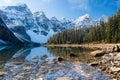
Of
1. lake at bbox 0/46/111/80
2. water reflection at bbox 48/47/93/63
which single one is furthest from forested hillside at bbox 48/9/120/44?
lake at bbox 0/46/111/80

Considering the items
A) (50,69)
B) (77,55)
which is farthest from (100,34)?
(50,69)

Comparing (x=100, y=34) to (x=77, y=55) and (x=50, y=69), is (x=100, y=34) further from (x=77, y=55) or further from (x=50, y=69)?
(x=50, y=69)

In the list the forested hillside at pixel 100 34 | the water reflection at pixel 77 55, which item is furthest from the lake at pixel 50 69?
the forested hillside at pixel 100 34

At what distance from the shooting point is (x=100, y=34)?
418 feet

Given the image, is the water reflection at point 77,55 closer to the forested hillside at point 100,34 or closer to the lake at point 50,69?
the lake at point 50,69

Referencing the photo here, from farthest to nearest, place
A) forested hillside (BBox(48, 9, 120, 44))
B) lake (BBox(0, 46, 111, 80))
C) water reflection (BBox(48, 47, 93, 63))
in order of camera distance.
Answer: forested hillside (BBox(48, 9, 120, 44)) < water reflection (BBox(48, 47, 93, 63)) < lake (BBox(0, 46, 111, 80))

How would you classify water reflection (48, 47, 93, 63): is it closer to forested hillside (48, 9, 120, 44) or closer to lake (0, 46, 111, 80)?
lake (0, 46, 111, 80)

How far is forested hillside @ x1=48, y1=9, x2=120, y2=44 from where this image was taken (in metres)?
99.0

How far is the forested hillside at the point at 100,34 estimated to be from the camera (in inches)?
3899

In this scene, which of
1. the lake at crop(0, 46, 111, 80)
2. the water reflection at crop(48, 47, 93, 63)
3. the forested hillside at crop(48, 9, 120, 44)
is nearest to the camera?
the lake at crop(0, 46, 111, 80)

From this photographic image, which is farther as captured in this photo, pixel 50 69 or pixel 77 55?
pixel 77 55

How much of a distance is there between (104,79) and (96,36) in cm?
10848

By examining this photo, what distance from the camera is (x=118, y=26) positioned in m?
96.4

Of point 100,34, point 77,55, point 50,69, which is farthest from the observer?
point 100,34
